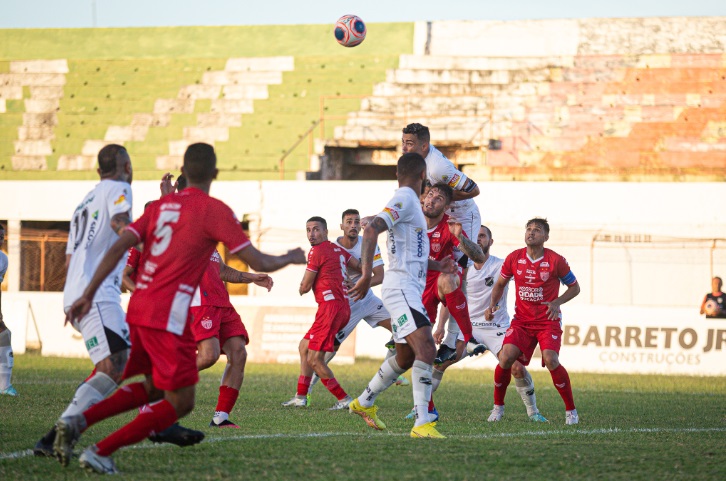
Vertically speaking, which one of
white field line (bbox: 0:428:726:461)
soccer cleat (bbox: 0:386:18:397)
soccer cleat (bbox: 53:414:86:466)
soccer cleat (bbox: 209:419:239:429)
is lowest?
soccer cleat (bbox: 0:386:18:397)

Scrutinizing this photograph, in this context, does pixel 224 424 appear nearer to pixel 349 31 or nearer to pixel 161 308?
pixel 161 308

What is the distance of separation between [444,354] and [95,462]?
532cm

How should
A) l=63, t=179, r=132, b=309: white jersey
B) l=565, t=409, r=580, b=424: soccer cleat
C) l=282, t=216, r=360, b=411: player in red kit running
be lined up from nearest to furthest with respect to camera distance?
1. l=63, t=179, r=132, b=309: white jersey
2. l=565, t=409, r=580, b=424: soccer cleat
3. l=282, t=216, r=360, b=411: player in red kit running

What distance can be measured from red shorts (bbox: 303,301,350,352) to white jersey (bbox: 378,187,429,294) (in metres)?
4.11

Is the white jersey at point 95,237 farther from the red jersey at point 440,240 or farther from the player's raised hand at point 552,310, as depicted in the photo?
the player's raised hand at point 552,310

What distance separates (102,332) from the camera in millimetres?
7109

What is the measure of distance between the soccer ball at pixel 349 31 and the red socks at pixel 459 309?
9.09 meters

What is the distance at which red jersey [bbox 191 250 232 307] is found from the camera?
10367 millimetres

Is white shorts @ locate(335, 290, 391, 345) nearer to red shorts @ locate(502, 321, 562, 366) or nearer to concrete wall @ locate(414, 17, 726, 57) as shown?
red shorts @ locate(502, 321, 562, 366)

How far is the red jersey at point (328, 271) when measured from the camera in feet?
42.6

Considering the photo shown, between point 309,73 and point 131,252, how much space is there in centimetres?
2292

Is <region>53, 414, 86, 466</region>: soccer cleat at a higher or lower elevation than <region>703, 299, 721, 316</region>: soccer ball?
lower

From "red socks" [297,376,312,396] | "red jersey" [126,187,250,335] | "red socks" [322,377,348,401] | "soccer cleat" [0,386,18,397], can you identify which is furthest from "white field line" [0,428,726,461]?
"soccer cleat" [0,386,18,397]

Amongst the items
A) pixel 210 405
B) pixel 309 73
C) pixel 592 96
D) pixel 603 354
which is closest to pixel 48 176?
pixel 309 73
